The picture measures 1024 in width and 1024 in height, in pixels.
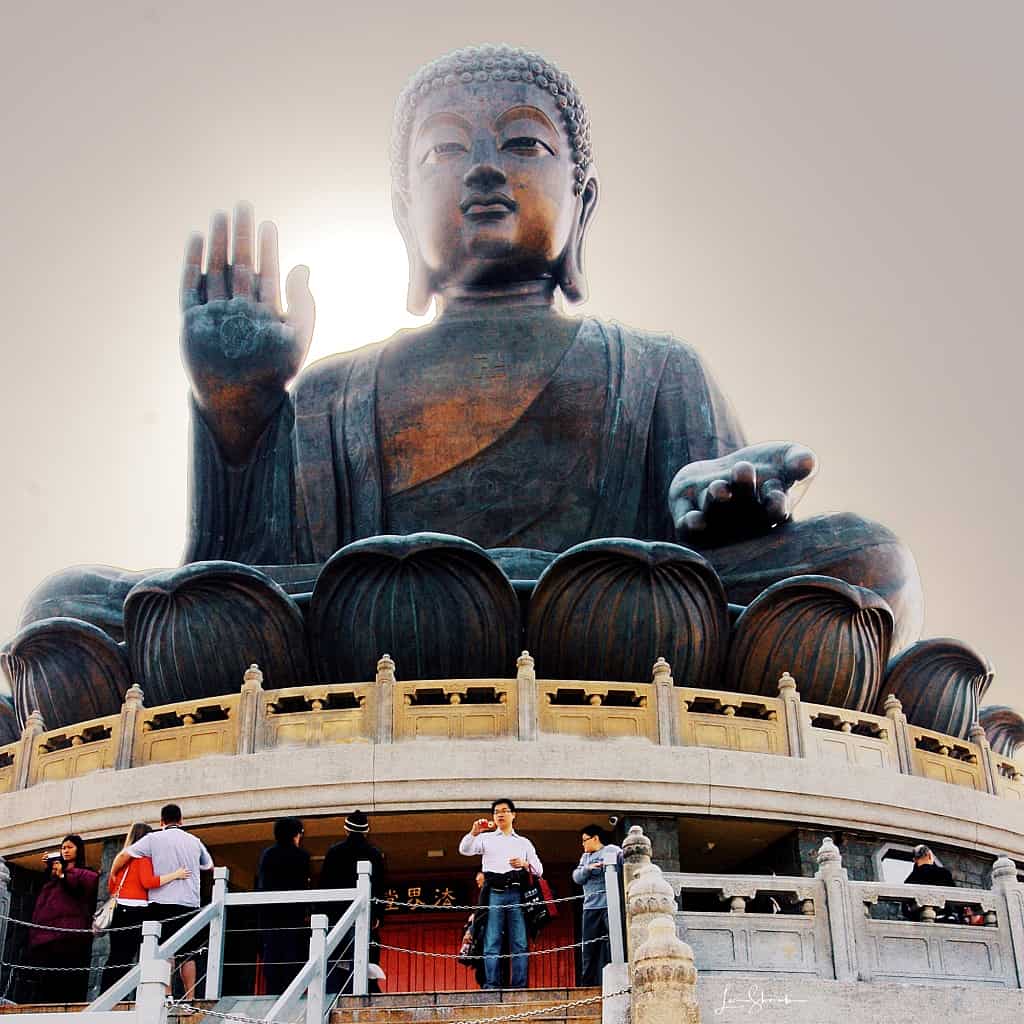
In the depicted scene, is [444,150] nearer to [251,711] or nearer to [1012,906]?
[251,711]

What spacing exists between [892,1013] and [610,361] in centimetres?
935

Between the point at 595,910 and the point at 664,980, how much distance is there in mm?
1252

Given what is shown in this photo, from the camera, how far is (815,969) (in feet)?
23.7

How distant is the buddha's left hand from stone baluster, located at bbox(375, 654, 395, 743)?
12.0 feet

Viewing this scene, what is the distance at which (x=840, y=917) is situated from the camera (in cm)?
734

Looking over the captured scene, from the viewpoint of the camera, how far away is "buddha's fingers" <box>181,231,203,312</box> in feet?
49.9

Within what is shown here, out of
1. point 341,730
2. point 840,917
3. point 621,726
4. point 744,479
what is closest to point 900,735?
point 621,726

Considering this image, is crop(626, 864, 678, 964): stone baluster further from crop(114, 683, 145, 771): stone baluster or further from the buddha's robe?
the buddha's robe

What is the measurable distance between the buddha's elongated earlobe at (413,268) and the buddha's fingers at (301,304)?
222cm

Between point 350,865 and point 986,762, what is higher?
point 986,762

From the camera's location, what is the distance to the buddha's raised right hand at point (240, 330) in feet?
49.0

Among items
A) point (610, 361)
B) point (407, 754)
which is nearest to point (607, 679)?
point (407, 754)

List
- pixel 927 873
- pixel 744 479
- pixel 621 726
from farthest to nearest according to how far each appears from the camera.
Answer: pixel 744 479 → pixel 621 726 → pixel 927 873

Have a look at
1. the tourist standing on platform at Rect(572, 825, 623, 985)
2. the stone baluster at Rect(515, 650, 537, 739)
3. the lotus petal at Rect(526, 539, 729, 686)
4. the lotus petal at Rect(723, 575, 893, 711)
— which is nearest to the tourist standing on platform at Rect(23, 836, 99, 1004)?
the tourist standing on platform at Rect(572, 825, 623, 985)
